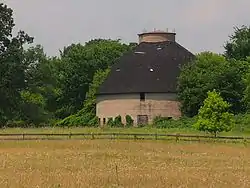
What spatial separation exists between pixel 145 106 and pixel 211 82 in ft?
31.2

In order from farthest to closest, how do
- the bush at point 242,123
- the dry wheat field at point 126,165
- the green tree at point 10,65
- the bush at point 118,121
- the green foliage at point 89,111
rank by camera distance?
the green foliage at point 89,111, the bush at point 118,121, the green tree at point 10,65, the bush at point 242,123, the dry wheat field at point 126,165

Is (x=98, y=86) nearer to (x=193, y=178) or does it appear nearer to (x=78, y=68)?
(x=78, y=68)

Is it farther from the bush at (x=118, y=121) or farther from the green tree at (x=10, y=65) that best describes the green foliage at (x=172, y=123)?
the green tree at (x=10, y=65)

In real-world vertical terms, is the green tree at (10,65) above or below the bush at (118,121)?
above

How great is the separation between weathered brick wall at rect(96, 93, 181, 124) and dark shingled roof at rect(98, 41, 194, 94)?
724 millimetres

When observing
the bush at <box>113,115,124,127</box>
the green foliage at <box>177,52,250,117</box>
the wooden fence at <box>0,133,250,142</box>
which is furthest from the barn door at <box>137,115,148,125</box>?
the wooden fence at <box>0,133,250,142</box>

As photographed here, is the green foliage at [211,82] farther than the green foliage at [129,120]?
No

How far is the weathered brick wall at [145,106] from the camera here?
81.2 m

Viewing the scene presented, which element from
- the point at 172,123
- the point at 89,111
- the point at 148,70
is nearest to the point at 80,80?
the point at 89,111

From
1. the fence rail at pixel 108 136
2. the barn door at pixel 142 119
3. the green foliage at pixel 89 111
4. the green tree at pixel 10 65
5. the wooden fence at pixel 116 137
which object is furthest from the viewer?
the green foliage at pixel 89 111

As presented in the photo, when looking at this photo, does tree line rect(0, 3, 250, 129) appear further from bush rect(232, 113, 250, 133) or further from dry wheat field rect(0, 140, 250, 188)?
dry wheat field rect(0, 140, 250, 188)

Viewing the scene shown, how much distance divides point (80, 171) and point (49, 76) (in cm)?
7800

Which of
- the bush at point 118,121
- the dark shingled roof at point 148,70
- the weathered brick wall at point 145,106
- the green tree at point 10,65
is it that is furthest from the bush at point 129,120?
the green tree at point 10,65

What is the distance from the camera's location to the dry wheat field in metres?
20.3
